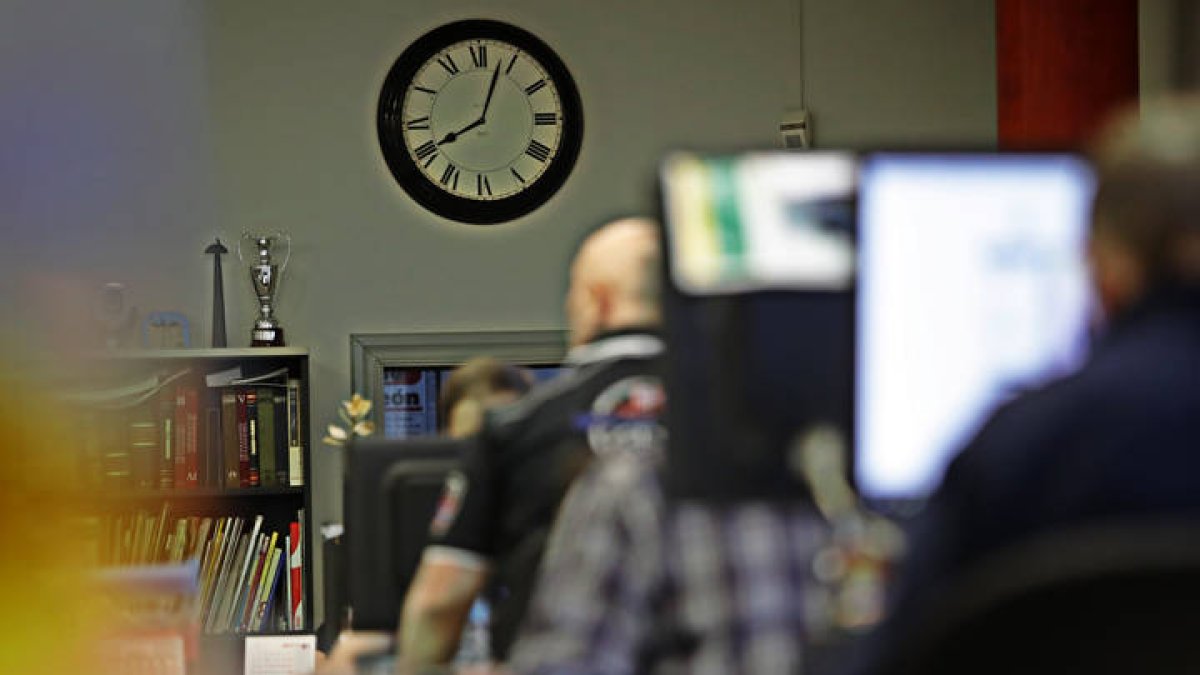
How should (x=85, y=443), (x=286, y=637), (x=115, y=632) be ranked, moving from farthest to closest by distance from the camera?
1. (x=85, y=443)
2. (x=286, y=637)
3. (x=115, y=632)

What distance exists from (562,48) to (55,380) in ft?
6.32

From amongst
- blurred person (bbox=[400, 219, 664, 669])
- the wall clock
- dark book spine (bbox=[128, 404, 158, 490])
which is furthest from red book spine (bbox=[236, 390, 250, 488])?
blurred person (bbox=[400, 219, 664, 669])

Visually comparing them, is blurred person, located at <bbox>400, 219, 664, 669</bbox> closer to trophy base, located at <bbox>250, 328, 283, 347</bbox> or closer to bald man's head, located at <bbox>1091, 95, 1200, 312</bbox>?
bald man's head, located at <bbox>1091, 95, 1200, 312</bbox>

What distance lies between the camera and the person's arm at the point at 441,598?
1.77 m

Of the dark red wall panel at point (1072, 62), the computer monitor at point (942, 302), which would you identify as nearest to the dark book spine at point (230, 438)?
the dark red wall panel at point (1072, 62)

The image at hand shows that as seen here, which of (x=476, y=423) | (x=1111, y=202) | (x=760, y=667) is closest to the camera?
(x=1111, y=202)

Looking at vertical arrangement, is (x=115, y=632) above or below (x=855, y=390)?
below

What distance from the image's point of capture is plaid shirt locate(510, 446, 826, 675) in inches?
52.4

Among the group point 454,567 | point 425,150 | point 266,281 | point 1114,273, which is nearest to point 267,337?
point 266,281

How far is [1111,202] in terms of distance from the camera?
1.07 m

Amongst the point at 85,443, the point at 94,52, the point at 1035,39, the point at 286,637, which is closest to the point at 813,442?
the point at 286,637

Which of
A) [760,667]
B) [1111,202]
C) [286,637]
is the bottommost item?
[286,637]

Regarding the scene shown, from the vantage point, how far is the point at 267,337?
4891mm

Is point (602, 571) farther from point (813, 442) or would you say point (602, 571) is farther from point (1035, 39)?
point (1035, 39)
